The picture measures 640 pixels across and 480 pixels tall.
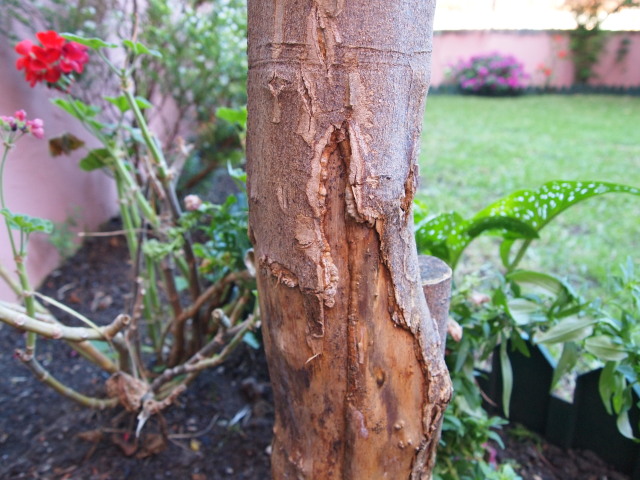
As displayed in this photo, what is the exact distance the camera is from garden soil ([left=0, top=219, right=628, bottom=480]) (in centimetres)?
138

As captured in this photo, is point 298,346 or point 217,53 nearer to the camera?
point 298,346

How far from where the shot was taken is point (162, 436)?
1.44 m

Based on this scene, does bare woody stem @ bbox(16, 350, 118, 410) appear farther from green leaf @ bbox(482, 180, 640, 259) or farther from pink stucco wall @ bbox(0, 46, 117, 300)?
green leaf @ bbox(482, 180, 640, 259)

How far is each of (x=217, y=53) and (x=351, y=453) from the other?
2.61 metres

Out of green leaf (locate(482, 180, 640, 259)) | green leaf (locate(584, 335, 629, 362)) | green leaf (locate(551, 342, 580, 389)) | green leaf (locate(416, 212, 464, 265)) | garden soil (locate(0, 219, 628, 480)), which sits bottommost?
garden soil (locate(0, 219, 628, 480))

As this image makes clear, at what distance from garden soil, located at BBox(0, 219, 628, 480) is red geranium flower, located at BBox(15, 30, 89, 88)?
1.05 metres

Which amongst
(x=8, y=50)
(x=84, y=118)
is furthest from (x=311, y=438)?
(x=8, y=50)

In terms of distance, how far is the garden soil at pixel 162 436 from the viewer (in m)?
1.38

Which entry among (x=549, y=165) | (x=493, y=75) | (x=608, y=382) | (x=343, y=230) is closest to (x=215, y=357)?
(x=343, y=230)

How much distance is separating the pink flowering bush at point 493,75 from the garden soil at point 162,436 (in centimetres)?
997

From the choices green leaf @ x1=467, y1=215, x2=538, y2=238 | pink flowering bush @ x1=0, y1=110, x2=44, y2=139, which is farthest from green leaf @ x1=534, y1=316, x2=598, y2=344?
pink flowering bush @ x1=0, y1=110, x2=44, y2=139

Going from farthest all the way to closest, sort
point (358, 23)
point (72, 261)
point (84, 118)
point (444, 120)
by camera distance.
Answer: point (444, 120)
point (72, 261)
point (84, 118)
point (358, 23)

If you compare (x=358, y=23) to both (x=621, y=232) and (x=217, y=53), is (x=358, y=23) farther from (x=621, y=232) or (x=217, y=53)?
(x=621, y=232)

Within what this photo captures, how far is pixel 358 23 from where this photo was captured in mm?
651
